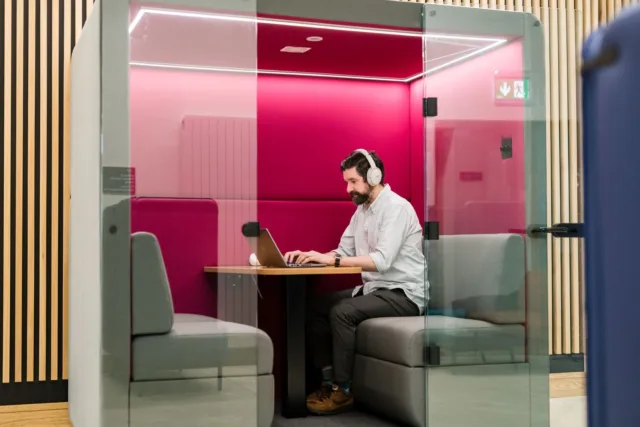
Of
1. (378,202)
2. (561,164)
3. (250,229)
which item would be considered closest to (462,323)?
(378,202)

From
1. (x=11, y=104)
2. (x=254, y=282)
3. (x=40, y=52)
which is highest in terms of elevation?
(x=40, y=52)

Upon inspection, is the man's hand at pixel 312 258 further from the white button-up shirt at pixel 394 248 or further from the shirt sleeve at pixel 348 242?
the shirt sleeve at pixel 348 242

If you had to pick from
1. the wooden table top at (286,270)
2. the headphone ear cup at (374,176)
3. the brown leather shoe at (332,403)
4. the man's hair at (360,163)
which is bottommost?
the brown leather shoe at (332,403)

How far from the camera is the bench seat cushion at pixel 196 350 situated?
337cm

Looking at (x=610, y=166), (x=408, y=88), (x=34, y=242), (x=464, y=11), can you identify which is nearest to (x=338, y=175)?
(x=408, y=88)

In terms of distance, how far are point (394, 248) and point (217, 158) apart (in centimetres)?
170

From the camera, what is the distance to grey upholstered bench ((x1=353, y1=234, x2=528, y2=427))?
4242 millimetres

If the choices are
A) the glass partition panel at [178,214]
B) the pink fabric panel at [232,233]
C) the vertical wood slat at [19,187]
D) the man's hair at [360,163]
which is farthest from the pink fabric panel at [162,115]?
the man's hair at [360,163]

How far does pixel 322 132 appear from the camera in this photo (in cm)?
571

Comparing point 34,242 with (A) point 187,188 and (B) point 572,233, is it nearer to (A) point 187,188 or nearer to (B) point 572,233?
(A) point 187,188

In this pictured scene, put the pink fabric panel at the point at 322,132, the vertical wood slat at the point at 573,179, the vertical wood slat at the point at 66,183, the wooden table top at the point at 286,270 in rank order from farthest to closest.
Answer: the pink fabric panel at the point at 322,132, the vertical wood slat at the point at 573,179, the vertical wood slat at the point at 66,183, the wooden table top at the point at 286,270

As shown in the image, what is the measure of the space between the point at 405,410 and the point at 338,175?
75.2 inches

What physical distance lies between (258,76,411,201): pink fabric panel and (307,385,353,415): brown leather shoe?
143 cm

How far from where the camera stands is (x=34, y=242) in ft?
15.8
